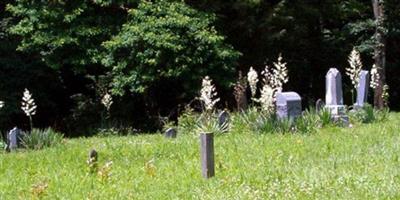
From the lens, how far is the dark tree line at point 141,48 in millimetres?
20594

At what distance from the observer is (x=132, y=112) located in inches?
923

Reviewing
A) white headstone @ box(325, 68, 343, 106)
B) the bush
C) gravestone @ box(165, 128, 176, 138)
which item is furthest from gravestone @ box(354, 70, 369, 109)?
the bush

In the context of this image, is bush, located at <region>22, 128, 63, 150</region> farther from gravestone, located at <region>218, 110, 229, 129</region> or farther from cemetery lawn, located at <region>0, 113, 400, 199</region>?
gravestone, located at <region>218, 110, 229, 129</region>

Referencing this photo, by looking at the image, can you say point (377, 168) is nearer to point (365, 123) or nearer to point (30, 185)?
point (30, 185)

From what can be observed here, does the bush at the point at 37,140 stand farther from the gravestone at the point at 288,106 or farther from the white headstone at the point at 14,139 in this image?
the gravestone at the point at 288,106

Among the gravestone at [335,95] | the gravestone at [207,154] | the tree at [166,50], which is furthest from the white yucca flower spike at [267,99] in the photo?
the gravestone at [207,154]

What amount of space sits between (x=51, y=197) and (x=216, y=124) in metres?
6.84

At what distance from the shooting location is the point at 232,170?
9.05m

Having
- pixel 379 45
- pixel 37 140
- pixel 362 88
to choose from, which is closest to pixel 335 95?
pixel 362 88

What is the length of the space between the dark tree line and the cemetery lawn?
287 inches

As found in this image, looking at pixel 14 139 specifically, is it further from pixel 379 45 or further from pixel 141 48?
pixel 379 45

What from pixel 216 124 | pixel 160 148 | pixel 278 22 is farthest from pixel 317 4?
pixel 160 148

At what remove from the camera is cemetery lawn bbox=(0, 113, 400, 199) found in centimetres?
730

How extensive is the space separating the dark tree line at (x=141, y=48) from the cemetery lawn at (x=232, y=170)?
730cm
